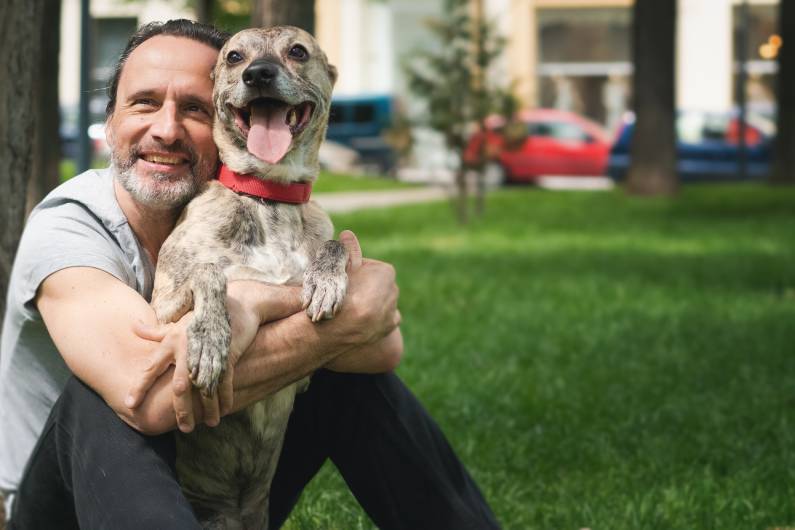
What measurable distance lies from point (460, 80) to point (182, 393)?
42.2ft

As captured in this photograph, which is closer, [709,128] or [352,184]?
[352,184]

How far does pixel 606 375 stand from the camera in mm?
6906

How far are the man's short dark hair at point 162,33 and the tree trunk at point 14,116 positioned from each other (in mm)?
696

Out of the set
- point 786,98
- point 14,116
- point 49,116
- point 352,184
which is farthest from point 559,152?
point 14,116

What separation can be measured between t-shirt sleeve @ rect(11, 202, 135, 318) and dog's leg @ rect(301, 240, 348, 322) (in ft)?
1.67

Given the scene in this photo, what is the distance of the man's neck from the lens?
3750 mm

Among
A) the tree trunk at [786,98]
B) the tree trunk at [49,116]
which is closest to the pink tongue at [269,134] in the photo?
the tree trunk at [49,116]

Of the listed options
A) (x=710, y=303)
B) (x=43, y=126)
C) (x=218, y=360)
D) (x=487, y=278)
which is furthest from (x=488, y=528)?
(x=43, y=126)

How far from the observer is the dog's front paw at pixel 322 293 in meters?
3.53

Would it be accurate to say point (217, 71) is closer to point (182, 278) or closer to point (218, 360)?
point (182, 278)

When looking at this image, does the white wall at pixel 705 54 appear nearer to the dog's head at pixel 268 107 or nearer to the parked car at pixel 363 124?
the parked car at pixel 363 124

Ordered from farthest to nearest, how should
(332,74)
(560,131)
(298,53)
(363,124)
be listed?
1. (363,124)
2. (560,131)
3. (332,74)
4. (298,53)

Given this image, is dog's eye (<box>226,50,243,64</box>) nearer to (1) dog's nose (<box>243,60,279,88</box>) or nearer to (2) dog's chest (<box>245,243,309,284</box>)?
(1) dog's nose (<box>243,60,279,88</box>)

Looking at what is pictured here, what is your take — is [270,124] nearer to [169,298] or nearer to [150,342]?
[169,298]
